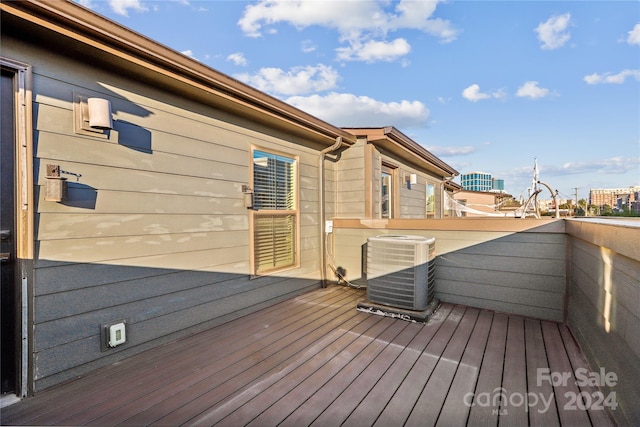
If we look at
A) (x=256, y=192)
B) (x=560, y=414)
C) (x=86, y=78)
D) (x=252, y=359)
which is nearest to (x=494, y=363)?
(x=560, y=414)

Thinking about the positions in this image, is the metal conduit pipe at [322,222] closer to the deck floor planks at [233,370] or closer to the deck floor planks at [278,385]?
the deck floor planks at [233,370]

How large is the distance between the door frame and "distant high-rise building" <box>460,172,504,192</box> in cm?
3513

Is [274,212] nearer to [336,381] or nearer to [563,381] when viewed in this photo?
[336,381]

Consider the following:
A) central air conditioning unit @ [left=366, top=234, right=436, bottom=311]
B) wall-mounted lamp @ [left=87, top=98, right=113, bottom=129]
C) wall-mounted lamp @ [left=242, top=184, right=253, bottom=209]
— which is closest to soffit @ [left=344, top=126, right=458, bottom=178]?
central air conditioning unit @ [left=366, top=234, right=436, bottom=311]

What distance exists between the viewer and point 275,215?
10.8 ft

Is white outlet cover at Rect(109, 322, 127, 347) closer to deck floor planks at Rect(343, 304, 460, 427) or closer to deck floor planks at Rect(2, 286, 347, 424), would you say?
deck floor planks at Rect(2, 286, 347, 424)

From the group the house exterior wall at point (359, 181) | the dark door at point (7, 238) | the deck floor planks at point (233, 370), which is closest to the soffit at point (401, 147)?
the house exterior wall at point (359, 181)

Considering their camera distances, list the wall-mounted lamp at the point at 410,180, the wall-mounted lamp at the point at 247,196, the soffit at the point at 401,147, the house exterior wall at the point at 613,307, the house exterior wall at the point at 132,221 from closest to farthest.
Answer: the house exterior wall at the point at 613,307
the house exterior wall at the point at 132,221
the wall-mounted lamp at the point at 247,196
the soffit at the point at 401,147
the wall-mounted lamp at the point at 410,180

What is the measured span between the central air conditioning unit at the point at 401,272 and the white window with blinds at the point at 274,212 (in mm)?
1053

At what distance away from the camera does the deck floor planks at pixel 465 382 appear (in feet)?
4.59

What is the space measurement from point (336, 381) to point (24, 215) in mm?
2108

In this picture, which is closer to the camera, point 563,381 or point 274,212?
point 563,381

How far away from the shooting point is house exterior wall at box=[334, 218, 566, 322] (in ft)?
8.95

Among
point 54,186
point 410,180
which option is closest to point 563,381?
point 54,186
